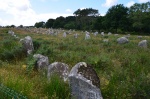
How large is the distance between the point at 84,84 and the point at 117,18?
6132 cm

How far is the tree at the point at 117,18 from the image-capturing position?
206 ft

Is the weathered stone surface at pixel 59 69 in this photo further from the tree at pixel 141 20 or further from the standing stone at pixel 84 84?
the tree at pixel 141 20

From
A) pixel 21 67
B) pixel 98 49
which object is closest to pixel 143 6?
pixel 98 49

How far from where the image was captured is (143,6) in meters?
67.9

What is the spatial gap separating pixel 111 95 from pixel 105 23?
59065 millimetres

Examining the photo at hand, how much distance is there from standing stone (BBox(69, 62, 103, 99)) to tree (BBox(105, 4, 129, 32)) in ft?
179

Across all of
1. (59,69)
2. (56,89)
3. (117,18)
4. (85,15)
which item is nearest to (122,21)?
(117,18)

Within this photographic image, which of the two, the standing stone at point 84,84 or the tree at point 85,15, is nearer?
the standing stone at point 84,84

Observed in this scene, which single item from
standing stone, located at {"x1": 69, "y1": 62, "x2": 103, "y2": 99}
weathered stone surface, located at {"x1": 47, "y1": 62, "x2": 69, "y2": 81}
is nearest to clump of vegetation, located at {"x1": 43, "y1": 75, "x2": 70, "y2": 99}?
standing stone, located at {"x1": 69, "y1": 62, "x2": 103, "y2": 99}

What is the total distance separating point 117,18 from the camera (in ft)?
218

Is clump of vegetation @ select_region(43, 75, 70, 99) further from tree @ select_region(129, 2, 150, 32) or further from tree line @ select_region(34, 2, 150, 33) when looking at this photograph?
tree @ select_region(129, 2, 150, 32)

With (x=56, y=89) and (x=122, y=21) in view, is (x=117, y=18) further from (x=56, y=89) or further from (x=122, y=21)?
(x=56, y=89)

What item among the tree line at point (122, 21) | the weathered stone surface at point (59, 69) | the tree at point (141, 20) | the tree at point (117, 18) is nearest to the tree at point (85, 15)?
the tree line at point (122, 21)

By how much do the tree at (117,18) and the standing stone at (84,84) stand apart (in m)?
54.6
